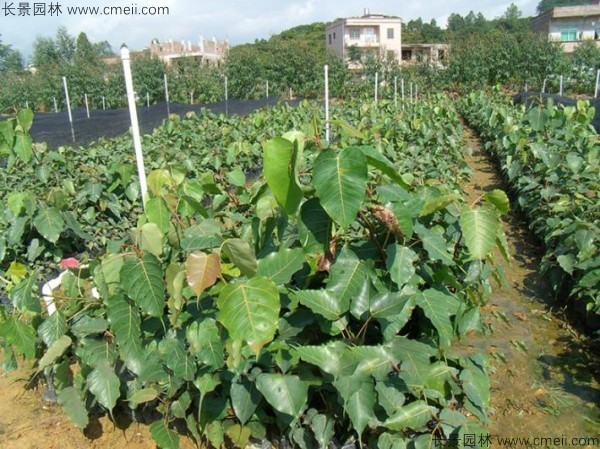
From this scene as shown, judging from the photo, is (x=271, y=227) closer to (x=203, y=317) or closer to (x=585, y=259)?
(x=203, y=317)

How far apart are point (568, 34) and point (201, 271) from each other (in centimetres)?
4464

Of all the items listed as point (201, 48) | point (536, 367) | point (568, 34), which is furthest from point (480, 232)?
point (568, 34)

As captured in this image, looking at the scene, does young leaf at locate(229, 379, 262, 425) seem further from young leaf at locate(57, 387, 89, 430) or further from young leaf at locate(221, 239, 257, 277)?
young leaf at locate(57, 387, 89, 430)

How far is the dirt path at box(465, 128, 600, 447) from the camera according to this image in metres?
2.31

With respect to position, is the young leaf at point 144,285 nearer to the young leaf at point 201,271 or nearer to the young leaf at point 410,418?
the young leaf at point 201,271

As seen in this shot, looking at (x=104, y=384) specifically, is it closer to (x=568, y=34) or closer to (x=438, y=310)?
(x=438, y=310)

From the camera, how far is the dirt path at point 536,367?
7.57ft

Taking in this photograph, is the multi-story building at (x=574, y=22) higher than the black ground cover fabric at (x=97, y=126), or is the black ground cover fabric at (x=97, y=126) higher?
the multi-story building at (x=574, y=22)

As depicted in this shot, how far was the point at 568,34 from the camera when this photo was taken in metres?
38.8

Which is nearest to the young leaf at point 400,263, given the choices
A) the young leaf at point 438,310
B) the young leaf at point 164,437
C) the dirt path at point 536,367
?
the young leaf at point 438,310

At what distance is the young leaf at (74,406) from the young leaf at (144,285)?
25.7 inches

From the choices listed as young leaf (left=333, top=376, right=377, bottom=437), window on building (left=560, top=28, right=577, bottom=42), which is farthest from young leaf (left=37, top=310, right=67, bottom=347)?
window on building (left=560, top=28, right=577, bottom=42)

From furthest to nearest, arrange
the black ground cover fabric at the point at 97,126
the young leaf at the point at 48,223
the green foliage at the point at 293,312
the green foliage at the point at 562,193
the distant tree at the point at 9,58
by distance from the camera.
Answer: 1. the distant tree at the point at 9,58
2. the black ground cover fabric at the point at 97,126
3. the young leaf at the point at 48,223
4. the green foliage at the point at 562,193
5. the green foliage at the point at 293,312

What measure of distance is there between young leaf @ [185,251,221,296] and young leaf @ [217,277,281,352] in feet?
0.20
